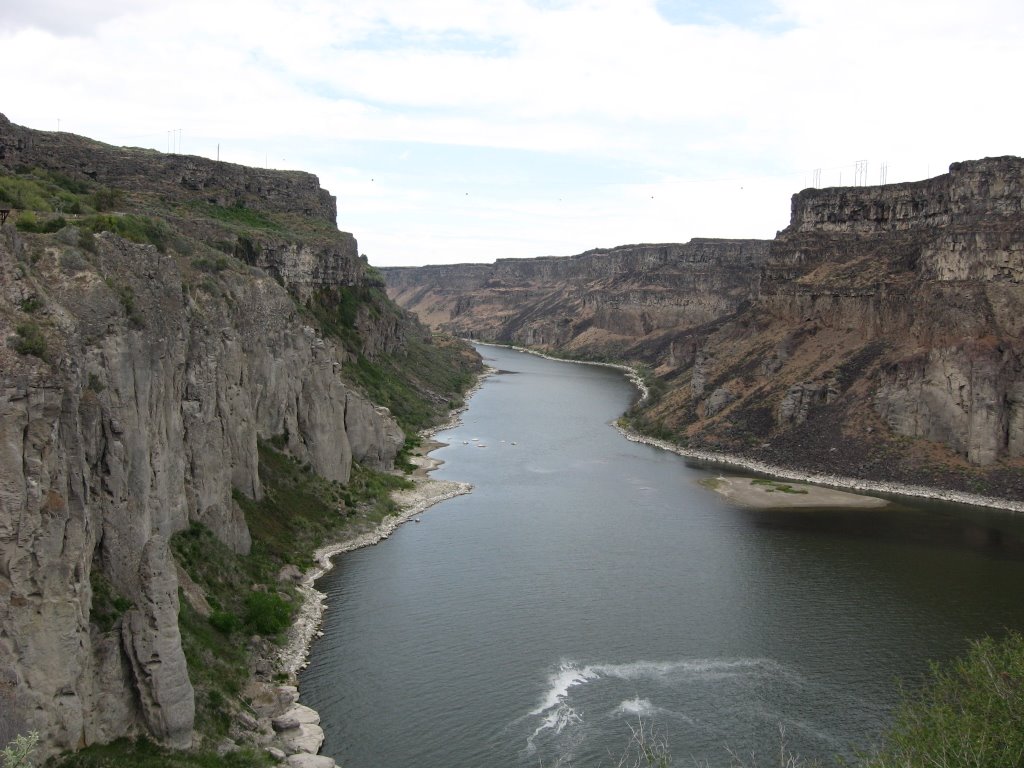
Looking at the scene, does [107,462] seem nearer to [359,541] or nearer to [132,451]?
[132,451]

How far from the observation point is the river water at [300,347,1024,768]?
33594mm

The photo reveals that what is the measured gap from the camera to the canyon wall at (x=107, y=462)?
23312mm

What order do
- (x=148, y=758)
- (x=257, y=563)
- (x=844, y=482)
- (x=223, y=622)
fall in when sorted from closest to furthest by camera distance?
(x=148, y=758)
(x=223, y=622)
(x=257, y=563)
(x=844, y=482)

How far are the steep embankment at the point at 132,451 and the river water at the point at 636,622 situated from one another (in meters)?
5.30

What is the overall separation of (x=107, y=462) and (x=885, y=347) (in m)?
78.5

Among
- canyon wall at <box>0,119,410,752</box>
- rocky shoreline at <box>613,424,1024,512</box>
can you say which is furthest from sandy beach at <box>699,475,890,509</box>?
canyon wall at <box>0,119,410,752</box>

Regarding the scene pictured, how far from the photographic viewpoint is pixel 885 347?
300ft

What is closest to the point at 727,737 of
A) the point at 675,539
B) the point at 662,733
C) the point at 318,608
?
the point at 662,733

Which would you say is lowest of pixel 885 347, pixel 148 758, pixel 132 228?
pixel 148 758

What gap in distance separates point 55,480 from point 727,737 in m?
22.7

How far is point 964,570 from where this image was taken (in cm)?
5422

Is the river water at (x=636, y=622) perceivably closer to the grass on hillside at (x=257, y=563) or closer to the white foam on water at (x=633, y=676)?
the white foam on water at (x=633, y=676)

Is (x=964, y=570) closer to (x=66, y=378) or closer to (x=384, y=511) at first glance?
(x=384, y=511)

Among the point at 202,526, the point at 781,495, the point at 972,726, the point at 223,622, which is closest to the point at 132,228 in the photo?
the point at 202,526
